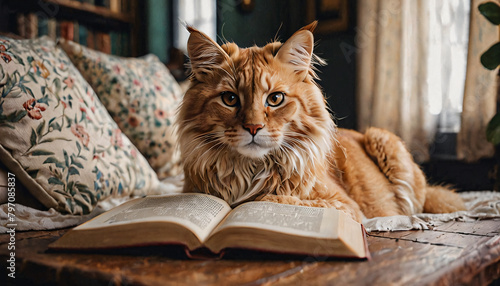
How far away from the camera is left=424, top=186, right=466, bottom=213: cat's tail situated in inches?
56.7

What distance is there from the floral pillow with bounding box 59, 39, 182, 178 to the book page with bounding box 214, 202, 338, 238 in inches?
43.5

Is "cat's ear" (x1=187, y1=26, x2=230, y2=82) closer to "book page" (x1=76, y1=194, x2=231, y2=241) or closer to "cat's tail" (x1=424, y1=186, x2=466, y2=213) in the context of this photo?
"book page" (x1=76, y1=194, x2=231, y2=241)

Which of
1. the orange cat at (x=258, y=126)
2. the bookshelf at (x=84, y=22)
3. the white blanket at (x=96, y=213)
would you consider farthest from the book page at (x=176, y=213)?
the bookshelf at (x=84, y=22)

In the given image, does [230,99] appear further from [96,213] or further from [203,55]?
[96,213]

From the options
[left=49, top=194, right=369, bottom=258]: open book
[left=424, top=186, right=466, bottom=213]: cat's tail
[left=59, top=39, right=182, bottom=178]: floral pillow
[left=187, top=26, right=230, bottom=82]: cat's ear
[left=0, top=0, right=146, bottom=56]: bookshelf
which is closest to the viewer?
[left=49, top=194, right=369, bottom=258]: open book

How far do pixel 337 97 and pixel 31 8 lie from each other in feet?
8.14

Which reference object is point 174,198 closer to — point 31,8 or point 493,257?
point 493,257

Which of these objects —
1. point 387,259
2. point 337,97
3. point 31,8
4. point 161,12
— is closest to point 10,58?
point 387,259

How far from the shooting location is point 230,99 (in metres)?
1.13

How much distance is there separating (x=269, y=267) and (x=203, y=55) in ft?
2.39

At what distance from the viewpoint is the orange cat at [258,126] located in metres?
1.09

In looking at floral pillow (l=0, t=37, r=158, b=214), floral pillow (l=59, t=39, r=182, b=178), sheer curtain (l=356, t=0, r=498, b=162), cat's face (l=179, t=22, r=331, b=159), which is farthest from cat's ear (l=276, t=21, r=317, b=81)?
sheer curtain (l=356, t=0, r=498, b=162)

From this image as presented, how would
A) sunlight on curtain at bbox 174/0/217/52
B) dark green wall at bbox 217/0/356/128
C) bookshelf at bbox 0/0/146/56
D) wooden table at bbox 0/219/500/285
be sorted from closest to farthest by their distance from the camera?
wooden table at bbox 0/219/500/285 < dark green wall at bbox 217/0/356/128 < bookshelf at bbox 0/0/146/56 < sunlight on curtain at bbox 174/0/217/52

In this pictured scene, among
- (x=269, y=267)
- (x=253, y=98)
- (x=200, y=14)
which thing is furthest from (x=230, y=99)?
(x=200, y=14)
